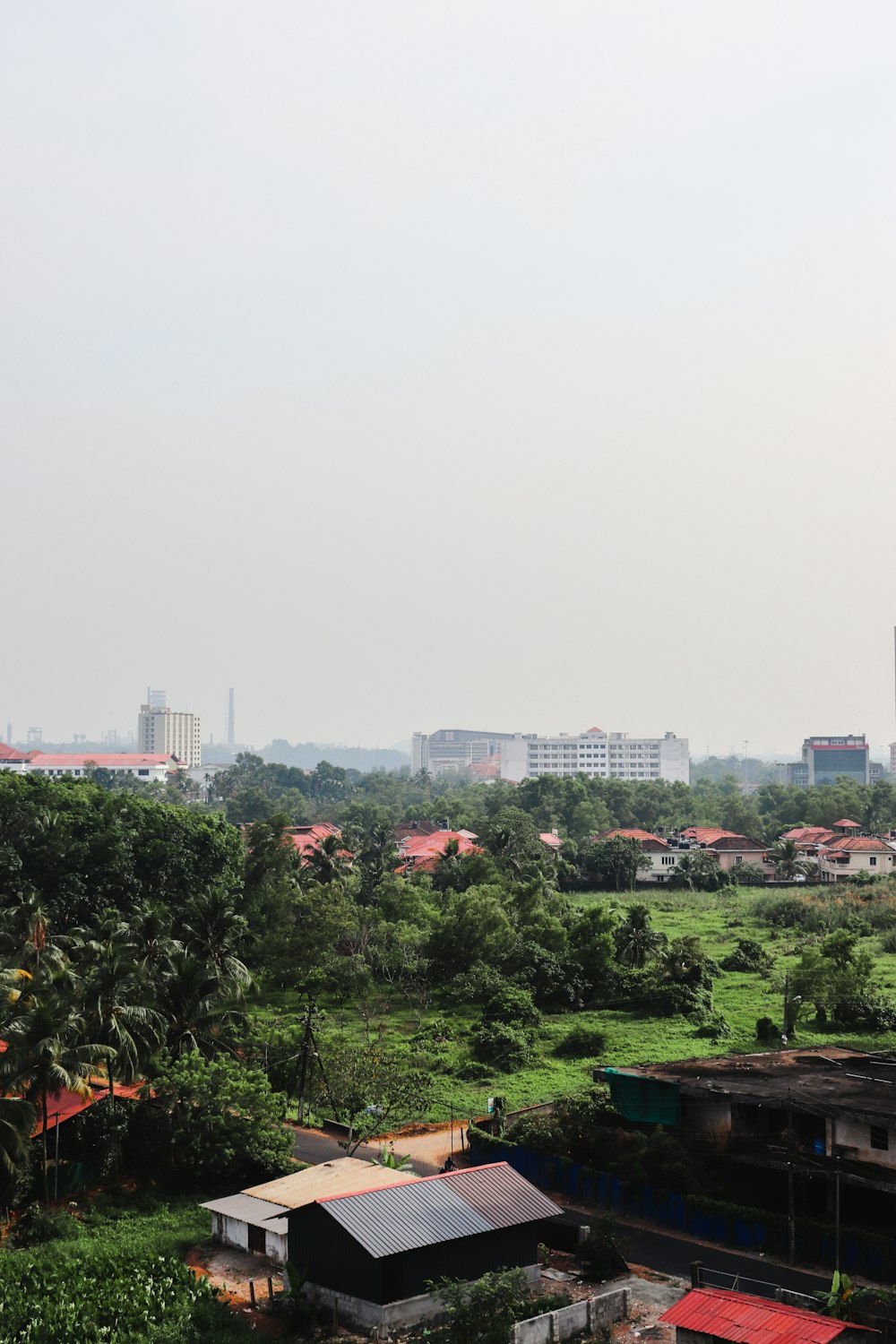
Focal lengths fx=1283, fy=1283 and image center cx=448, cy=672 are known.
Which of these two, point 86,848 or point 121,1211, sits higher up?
point 86,848

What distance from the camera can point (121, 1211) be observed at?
30922mm

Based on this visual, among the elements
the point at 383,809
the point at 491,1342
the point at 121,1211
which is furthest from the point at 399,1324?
the point at 383,809

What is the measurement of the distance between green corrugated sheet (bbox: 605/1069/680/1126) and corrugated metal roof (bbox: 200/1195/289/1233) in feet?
30.1

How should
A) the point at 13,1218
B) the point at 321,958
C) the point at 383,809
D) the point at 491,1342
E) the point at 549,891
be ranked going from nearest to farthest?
the point at 491,1342 → the point at 13,1218 → the point at 321,958 → the point at 549,891 → the point at 383,809

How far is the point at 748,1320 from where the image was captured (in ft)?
71.9

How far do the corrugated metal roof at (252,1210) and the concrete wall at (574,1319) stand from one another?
6.51m

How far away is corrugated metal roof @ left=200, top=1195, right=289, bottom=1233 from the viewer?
27891mm

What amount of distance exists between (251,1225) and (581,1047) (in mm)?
19300

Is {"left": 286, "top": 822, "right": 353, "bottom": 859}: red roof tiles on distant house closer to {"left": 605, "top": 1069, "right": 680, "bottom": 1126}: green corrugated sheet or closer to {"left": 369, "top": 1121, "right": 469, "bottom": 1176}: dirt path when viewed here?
{"left": 369, "top": 1121, "right": 469, "bottom": 1176}: dirt path

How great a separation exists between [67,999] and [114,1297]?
8.46m

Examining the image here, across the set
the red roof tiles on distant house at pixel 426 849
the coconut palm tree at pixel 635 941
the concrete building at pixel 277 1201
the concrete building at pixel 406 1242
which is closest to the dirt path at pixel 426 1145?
the concrete building at pixel 277 1201

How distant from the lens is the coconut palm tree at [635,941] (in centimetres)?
5591

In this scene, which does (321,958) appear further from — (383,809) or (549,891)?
(383,809)

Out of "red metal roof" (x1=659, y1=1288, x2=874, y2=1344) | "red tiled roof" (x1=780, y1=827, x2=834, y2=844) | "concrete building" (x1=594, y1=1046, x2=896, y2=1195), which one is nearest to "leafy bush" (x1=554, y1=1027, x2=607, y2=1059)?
"concrete building" (x1=594, y1=1046, x2=896, y2=1195)
